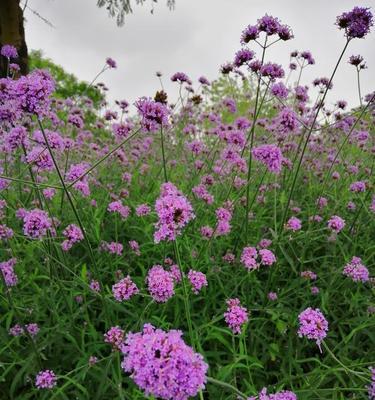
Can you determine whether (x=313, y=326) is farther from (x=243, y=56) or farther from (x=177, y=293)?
(x=243, y=56)

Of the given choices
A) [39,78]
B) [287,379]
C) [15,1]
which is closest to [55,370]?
[287,379]

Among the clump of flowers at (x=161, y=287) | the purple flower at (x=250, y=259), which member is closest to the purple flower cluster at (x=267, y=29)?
the purple flower at (x=250, y=259)

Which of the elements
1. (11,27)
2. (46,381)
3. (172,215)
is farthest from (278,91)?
(11,27)

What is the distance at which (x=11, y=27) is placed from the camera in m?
8.02

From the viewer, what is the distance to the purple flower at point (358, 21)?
2.65 m

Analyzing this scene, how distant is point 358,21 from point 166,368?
2.55m

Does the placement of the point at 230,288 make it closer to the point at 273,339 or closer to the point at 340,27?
the point at 273,339

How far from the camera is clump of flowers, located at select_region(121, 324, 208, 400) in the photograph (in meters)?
1.09

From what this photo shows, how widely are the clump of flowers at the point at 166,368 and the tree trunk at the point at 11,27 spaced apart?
26.2 feet

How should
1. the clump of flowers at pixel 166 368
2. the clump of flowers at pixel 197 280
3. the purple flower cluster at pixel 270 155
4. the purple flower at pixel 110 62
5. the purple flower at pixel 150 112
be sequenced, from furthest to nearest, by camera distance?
1. the purple flower at pixel 110 62
2. the purple flower cluster at pixel 270 155
3. the clump of flowers at pixel 197 280
4. the purple flower at pixel 150 112
5. the clump of flowers at pixel 166 368

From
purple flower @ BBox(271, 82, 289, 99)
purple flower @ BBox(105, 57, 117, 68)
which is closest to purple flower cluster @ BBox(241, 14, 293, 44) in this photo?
purple flower @ BBox(271, 82, 289, 99)

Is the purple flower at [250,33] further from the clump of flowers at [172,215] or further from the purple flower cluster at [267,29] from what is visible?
the clump of flowers at [172,215]

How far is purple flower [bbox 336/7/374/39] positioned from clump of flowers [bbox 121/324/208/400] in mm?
2402

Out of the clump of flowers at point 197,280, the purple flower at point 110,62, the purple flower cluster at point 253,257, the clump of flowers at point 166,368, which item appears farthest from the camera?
the purple flower at point 110,62
